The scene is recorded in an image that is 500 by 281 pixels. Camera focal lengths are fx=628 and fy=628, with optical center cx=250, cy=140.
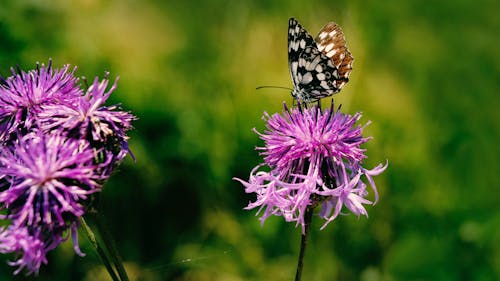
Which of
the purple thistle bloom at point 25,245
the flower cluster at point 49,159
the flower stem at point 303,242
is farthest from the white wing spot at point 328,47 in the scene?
the purple thistle bloom at point 25,245

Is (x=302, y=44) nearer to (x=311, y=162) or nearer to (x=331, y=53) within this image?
(x=331, y=53)

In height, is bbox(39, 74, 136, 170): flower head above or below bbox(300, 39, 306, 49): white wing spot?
below

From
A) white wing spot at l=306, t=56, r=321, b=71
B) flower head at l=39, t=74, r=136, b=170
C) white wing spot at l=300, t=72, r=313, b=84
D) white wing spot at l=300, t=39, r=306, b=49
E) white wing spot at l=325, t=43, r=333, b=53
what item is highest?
white wing spot at l=325, t=43, r=333, b=53

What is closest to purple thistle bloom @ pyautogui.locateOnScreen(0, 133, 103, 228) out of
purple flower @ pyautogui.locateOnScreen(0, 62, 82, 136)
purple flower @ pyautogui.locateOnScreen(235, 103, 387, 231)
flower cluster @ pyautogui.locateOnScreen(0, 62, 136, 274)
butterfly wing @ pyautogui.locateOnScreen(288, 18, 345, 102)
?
flower cluster @ pyautogui.locateOnScreen(0, 62, 136, 274)

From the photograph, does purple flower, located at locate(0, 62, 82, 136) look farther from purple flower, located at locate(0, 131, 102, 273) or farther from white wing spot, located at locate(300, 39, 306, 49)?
white wing spot, located at locate(300, 39, 306, 49)

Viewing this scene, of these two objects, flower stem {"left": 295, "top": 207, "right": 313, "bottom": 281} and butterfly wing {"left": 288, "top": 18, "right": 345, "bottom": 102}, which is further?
butterfly wing {"left": 288, "top": 18, "right": 345, "bottom": 102}

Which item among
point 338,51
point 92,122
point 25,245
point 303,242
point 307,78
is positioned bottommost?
point 25,245

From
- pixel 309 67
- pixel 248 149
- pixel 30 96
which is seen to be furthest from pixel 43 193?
pixel 248 149
